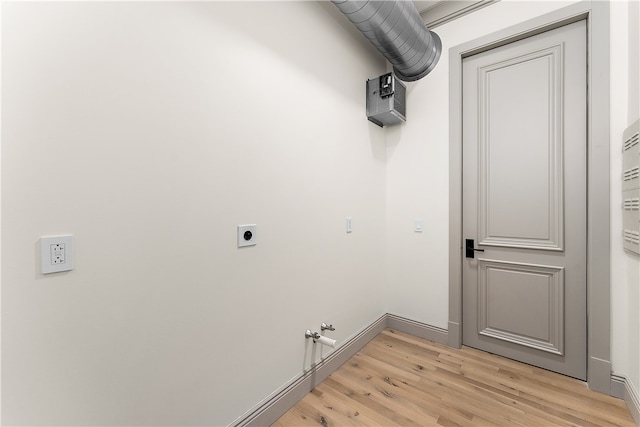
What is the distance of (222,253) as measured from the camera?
1347mm

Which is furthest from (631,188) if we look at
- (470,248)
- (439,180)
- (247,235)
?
(247,235)

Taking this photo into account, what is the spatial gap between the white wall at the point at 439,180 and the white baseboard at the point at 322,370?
11 cm

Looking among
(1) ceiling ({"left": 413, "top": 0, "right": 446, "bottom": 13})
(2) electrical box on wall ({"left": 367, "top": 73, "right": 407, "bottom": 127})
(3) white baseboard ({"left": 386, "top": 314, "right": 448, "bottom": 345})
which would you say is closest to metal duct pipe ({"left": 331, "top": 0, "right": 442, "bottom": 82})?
(2) electrical box on wall ({"left": 367, "top": 73, "right": 407, "bottom": 127})

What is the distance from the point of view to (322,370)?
1949 millimetres

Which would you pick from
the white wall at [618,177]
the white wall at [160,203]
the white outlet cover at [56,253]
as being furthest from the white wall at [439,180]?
the white outlet cover at [56,253]

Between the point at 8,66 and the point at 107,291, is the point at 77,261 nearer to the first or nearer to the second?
the point at 107,291

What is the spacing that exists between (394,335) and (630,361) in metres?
1.56

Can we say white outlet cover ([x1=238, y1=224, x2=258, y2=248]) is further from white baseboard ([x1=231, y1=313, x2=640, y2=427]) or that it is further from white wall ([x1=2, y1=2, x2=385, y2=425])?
white baseboard ([x1=231, y1=313, x2=640, y2=427])

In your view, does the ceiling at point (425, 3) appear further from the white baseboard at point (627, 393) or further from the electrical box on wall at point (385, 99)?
the white baseboard at point (627, 393)

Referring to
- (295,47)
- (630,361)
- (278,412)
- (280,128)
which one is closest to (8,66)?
(280,128)

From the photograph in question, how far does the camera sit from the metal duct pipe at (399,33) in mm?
1611

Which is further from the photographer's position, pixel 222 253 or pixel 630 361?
pixel 630 361

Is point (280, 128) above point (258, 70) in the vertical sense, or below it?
below

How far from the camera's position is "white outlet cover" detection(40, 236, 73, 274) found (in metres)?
0.85
